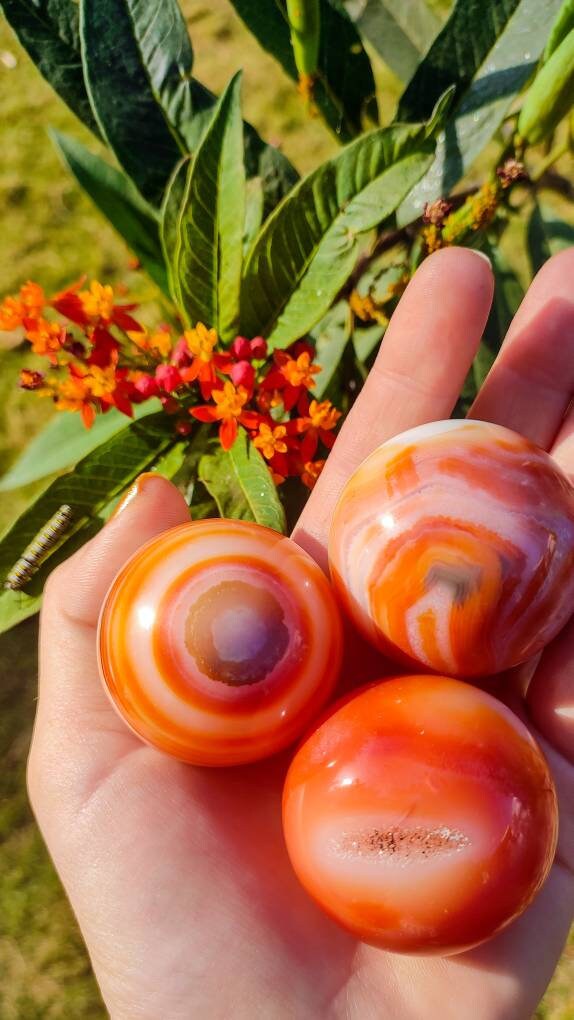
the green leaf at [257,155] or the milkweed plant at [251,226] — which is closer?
the milkweed plant at [251,226]

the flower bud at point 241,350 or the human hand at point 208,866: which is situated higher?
the flower bud at point 241,350

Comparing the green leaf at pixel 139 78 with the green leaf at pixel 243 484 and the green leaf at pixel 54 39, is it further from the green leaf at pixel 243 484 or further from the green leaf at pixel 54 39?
the green leaf at pixel 243 484

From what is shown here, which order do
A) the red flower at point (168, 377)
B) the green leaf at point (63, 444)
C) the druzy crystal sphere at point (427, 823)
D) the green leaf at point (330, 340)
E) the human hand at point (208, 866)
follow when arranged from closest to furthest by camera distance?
the druzy crystal sphere at point (427, 823) → the human hand at point (208, 866) → the red flower at point (168, 377) → the green leaf at point (330, 340) → the green leaf at point (63, 444)

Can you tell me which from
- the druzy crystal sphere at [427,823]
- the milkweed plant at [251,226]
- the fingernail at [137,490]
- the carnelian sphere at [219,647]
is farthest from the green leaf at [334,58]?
the druzy crystal sphere at [427,823]

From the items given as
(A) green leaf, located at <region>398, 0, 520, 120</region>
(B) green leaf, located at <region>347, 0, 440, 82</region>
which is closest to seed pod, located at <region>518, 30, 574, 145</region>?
(A) green leaf, located at <region>398, 0, 520, 120</region>

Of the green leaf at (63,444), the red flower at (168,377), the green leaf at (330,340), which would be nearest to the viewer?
the red flower at (168,377)

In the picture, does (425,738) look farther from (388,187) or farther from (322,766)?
(388,187)

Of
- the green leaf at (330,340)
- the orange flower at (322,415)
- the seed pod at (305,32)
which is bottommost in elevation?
the green leaf at (330,340)

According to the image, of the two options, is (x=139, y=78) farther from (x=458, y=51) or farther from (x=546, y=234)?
(x=546, y=234)
